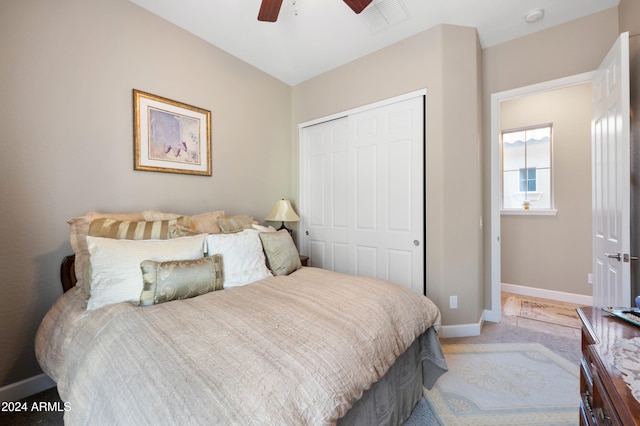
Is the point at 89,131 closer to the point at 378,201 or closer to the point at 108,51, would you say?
the point at 108,51

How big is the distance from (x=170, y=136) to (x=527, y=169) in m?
4.56

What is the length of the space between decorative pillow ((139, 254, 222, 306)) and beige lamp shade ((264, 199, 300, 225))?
1.40m

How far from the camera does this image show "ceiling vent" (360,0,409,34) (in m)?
2.14

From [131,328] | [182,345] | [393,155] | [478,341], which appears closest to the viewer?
[182,345]

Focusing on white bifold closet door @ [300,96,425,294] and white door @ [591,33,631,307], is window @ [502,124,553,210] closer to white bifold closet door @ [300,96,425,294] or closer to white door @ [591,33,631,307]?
white door @ [591,33,631,307]

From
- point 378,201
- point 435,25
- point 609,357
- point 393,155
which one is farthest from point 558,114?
point 609,357

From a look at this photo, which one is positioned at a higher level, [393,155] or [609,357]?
[393,155]

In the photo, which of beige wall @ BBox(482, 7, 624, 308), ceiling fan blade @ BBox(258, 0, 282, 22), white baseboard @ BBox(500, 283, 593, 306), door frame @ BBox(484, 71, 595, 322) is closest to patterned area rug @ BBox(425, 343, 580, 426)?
door frame @ BBox(484, 71, 595, 322)

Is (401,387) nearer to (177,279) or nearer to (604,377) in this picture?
(604,377)

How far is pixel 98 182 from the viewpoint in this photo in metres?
1.95

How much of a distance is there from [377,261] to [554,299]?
8.43 ft

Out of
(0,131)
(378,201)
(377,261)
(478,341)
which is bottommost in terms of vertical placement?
(478,341)

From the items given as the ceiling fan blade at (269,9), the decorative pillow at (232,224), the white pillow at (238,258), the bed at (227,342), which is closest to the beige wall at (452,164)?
the bed at (227,342)

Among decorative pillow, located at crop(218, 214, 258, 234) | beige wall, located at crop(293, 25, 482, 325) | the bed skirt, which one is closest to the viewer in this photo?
the bed skirt
